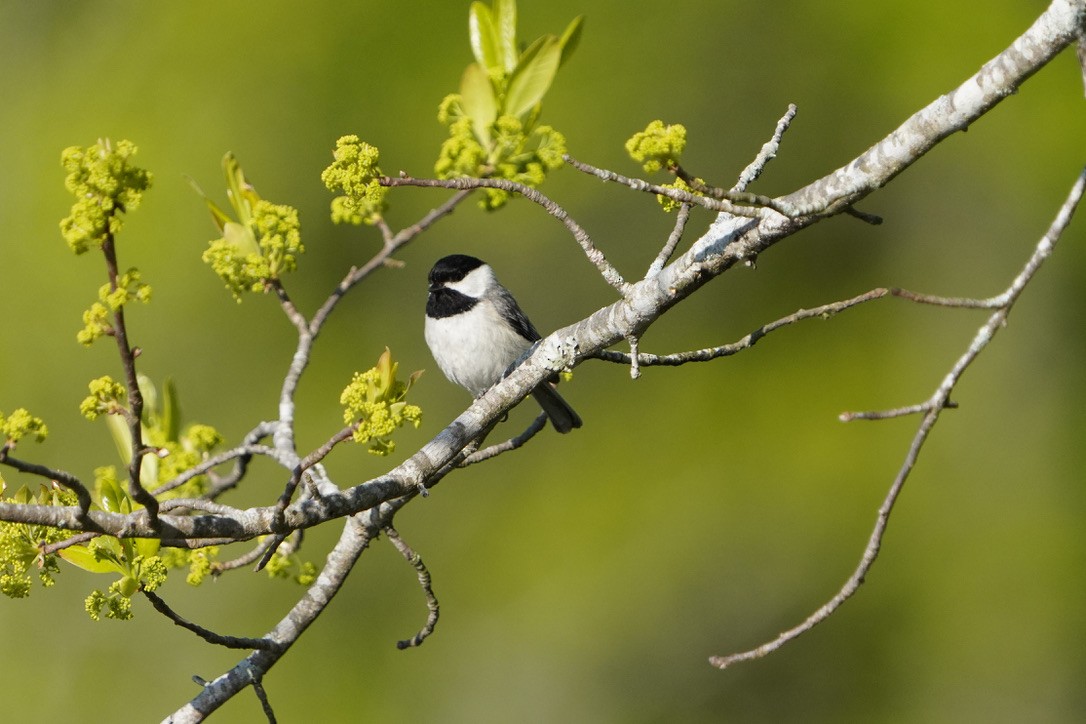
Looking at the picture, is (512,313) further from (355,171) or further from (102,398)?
(102,398)

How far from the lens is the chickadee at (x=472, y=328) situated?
18.9 ft

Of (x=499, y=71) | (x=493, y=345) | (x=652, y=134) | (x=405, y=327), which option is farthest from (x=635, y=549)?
(x=652, y=134)

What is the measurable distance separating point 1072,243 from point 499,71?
7.90 m

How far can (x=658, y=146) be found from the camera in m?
2.16

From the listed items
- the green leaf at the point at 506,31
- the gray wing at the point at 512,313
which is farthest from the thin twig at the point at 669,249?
the gray wing at the point at 512,313

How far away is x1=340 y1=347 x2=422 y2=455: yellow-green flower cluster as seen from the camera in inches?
98.5

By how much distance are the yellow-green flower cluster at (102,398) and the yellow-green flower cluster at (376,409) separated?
1.53ft

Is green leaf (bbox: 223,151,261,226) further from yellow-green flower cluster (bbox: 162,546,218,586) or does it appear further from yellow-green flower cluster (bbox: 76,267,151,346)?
yellow-green flower cluster (bbox: 76,267,151,346)

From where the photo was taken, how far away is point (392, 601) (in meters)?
9.85

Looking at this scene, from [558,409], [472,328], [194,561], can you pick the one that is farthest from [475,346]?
[194,561]

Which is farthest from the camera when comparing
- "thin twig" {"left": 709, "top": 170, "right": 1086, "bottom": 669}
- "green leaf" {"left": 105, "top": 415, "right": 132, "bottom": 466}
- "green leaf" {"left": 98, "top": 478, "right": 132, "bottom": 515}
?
"green leaf" {"left": 105, "top": 415, "right": 132, "bottom": 466}

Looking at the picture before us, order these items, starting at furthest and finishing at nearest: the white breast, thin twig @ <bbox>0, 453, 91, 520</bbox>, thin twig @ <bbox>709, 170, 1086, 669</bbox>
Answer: the white breast → thin twig @ <bbox>709, 170, 1086, 669</bbox> → thin twig @ <bbox>0, 453, 91, 520</bbox>

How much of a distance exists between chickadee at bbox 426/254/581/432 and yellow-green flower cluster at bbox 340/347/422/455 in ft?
9.50

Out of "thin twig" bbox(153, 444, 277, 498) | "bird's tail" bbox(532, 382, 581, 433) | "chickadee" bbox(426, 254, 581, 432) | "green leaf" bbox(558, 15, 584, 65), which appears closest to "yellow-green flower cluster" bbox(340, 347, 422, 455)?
"thin twig" bbox(153, 444, 277, 498)
